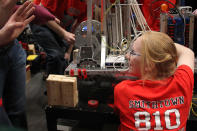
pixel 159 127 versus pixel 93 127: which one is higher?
pixel 159 127

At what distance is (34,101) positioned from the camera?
2408mm

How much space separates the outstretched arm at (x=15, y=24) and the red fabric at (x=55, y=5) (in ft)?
3.26

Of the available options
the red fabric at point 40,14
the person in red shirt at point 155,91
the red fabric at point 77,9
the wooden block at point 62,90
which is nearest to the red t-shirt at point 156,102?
the person in red shirt at point 155,91

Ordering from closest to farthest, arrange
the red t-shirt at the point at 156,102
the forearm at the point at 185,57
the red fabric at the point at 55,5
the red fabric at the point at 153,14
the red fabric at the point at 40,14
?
the red t-shirt at the point at 156,102 → the forearm at the point at 185,57 → the red fabric at the point at 40,14 → the red fabric at the point at 153,14 → the red fabric at the point at 55,5

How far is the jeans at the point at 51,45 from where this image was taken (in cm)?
220

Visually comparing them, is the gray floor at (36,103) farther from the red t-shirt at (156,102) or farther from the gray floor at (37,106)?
the red t-shirt at (156,102)

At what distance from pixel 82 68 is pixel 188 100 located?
0.68 metres

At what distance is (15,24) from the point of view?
3.29 ft

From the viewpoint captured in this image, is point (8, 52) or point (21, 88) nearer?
point (8, 52)

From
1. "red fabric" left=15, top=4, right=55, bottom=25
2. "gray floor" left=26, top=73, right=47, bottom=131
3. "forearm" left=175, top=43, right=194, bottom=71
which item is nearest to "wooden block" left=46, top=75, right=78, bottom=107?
"red fabric" left=15, top=4, right=55, bottom=25

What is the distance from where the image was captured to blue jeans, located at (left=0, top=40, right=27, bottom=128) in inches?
47.6

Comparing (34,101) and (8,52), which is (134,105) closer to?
(8,52)

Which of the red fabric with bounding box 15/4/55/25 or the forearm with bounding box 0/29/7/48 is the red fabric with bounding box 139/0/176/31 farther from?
the forearm with bounding box 0/29/7/48

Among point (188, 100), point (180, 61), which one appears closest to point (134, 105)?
point (188, 100)
